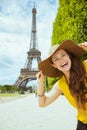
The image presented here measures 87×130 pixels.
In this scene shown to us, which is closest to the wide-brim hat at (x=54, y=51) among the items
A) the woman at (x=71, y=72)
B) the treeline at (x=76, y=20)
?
the woman at (x=71, y=72)

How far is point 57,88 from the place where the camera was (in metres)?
3.85

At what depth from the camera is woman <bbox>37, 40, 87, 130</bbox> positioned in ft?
11.6

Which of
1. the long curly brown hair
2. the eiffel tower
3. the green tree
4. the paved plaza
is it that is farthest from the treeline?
the eiffel tower

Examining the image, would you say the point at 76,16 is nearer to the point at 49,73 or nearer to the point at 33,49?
the point at 49,73

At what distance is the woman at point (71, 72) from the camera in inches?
139

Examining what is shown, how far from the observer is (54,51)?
11.9ft

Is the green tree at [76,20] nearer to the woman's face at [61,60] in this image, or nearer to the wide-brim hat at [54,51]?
the wide-brim hat at [54,51]

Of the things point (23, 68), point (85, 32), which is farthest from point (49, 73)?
point (23, 68)

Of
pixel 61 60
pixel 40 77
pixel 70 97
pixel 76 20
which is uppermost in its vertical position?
pixel 76 20

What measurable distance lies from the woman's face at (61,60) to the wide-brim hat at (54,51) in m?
0.04

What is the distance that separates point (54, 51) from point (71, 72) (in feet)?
0.79

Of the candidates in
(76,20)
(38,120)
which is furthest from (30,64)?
(38,120)

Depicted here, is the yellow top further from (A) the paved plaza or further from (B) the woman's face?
(A) the paved plaza

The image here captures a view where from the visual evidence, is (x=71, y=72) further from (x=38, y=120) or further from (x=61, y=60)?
(x=38, y=120)
